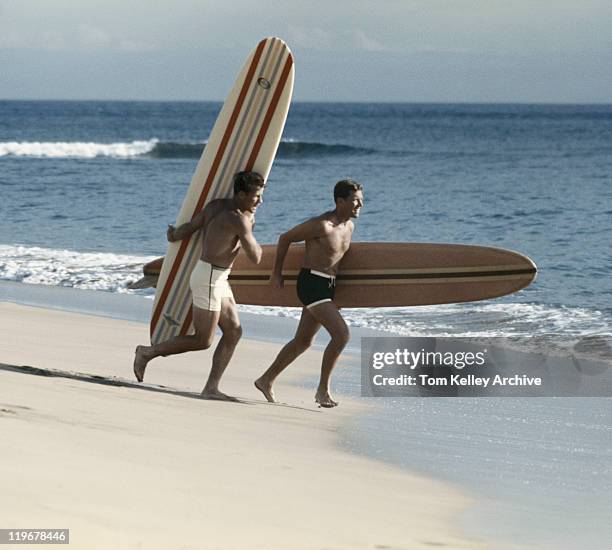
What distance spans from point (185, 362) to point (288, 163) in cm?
2996

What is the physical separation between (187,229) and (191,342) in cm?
68

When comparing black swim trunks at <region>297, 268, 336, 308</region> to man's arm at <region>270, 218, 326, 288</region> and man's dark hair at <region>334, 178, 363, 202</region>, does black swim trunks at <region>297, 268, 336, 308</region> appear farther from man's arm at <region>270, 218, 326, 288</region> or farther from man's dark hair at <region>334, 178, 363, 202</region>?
man's dark hair at <region>334, 178, 363, 202</region>

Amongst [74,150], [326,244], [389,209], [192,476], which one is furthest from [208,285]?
[74,150]

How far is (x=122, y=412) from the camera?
4910mm

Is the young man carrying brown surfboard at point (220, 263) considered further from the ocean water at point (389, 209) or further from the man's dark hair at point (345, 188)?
the ocean water at point (389, 209)

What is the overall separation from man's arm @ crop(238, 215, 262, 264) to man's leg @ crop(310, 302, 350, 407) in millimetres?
523

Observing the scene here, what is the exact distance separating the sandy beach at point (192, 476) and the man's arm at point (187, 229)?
895mm

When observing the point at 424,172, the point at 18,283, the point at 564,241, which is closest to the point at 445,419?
the point at 18,283

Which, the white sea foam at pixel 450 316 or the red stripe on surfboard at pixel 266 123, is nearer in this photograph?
the red stripe on surfboard at pixel 266 123

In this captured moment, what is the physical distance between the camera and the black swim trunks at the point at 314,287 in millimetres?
5957

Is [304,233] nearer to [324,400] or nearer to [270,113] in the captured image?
[324,400]

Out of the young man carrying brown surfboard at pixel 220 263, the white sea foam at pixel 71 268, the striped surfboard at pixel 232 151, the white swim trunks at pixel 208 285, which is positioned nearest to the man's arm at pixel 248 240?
the young man carrying brown surfboard at pixel 220 263

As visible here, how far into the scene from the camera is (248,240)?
5.67 metres

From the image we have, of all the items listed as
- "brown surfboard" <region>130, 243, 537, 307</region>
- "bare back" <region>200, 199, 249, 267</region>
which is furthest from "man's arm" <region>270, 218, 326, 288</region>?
"brown surfboard" <region>130, 243, 537, 307</region>
